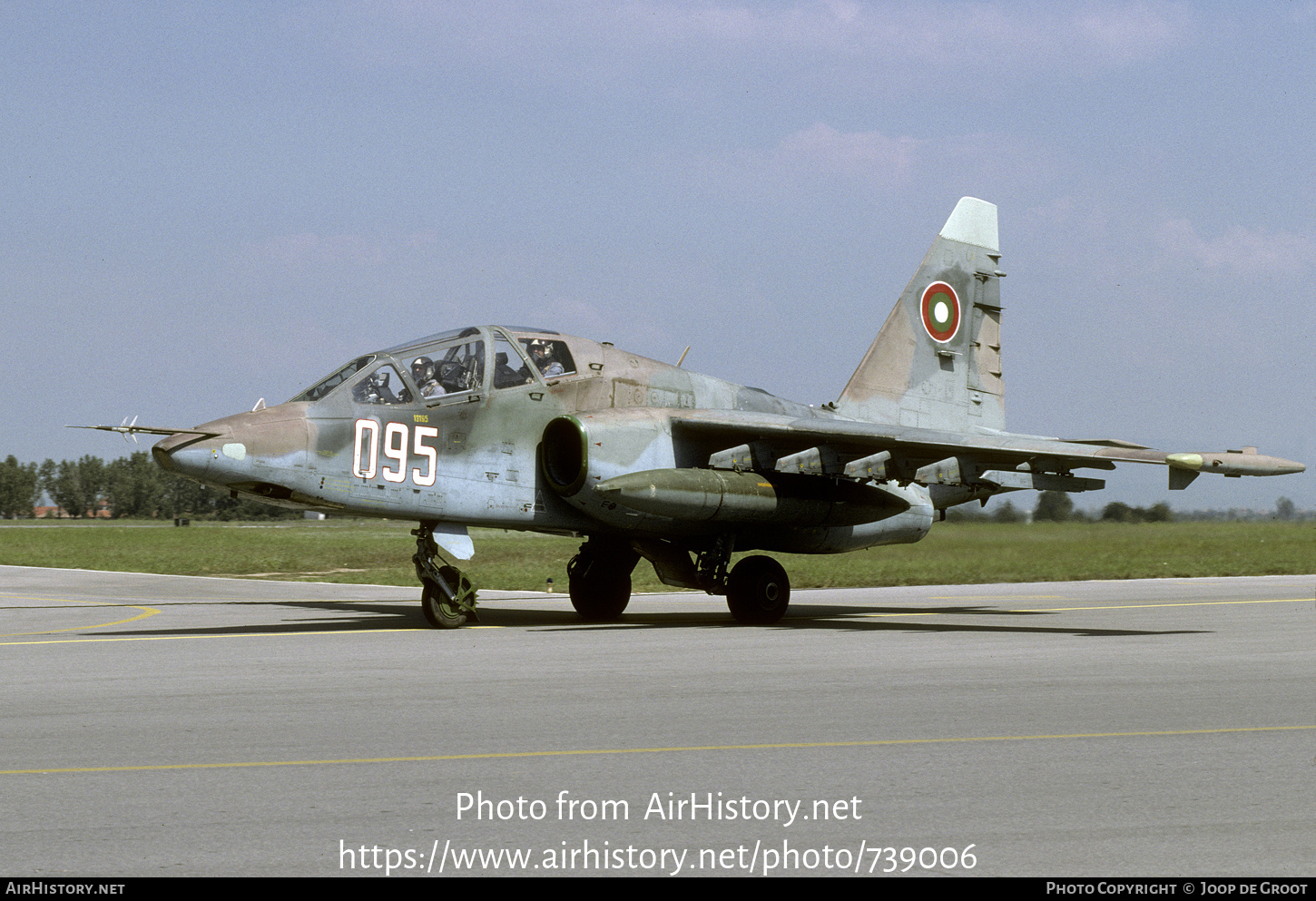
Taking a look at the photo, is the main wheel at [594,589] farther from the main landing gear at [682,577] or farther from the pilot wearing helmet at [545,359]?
the pilot wearing helmet at [545,359]

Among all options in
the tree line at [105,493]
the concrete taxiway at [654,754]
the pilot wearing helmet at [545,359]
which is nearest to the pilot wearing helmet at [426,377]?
the pilot wearing helmet at [545,359]

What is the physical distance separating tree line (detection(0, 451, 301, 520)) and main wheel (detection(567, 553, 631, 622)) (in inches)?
5219

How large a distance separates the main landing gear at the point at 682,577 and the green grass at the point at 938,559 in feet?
15.9

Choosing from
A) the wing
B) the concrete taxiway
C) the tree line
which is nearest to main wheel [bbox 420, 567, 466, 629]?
the concrete taxiway

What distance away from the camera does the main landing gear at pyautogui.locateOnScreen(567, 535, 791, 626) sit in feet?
55.7

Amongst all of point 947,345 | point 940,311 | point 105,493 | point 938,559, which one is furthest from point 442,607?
point 105,493

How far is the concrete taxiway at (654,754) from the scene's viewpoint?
16.4 feet

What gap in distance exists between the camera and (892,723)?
8.13m

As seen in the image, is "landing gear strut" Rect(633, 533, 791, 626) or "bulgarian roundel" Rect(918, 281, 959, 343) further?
"bulgarian roundel" Rect(918, 281, 959, 343)

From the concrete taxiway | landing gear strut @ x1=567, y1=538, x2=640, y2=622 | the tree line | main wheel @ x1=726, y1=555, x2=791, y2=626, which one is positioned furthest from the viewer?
the tree line

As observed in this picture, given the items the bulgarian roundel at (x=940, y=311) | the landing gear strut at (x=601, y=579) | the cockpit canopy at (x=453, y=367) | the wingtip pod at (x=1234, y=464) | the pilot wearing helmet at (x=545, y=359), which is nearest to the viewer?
the wingtip pod at (x=1234, y=464)

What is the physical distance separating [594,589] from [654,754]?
10.8m

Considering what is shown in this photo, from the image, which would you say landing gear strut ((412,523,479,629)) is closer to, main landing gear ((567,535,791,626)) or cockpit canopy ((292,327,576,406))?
cockpit canopy ((292,327,576,406))

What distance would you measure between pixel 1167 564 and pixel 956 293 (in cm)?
1575
